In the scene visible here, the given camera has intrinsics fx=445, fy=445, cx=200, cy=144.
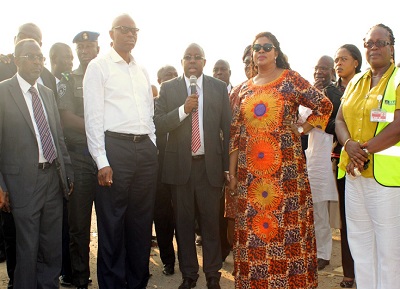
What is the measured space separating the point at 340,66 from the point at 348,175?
1.41m

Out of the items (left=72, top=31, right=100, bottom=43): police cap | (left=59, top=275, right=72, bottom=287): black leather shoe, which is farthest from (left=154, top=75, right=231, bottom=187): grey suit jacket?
(left=59, top=275, right=72, bottom=287): black leather shoe

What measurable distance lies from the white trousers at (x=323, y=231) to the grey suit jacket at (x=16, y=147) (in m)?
3.46

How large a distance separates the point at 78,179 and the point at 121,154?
28.4 inches

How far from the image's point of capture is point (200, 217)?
477 cm

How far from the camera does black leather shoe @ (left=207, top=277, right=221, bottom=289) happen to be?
465cm

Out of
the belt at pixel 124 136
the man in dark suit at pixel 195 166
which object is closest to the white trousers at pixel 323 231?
the man in dark suit at pixel 195 166

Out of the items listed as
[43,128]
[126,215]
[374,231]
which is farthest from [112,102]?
[374,231]

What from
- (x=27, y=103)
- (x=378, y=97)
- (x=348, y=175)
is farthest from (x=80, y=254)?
(x=378, y=97)

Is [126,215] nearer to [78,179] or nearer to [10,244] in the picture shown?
[78,179]

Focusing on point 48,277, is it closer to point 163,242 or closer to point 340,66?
point 163,242

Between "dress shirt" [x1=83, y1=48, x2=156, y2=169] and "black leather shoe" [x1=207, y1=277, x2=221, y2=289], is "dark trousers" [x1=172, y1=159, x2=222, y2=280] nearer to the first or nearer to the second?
"black leather shoe" [x1=207, y1=277, x2=221, y2=289]

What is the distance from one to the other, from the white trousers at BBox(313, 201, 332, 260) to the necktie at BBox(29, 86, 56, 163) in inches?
131

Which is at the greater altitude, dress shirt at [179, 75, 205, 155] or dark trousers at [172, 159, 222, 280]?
dress shirt at [179, 75, 205, 155]

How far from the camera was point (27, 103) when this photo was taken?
3908 millimetres
